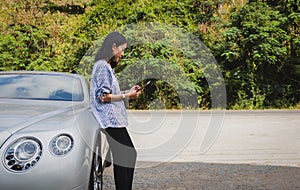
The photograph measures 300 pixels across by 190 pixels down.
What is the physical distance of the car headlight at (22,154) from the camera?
2.76m

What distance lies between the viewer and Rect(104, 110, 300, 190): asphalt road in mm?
4957

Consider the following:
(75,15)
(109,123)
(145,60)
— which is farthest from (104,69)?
(75,15)

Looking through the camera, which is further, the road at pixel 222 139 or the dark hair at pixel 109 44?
the road at pixel 222 139

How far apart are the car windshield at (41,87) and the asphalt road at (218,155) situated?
3.68 feet

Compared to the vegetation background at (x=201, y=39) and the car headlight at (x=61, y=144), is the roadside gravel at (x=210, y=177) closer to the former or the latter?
the car headlight at (x=61, y=144)

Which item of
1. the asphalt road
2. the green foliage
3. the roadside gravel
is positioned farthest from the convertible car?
the green foliage

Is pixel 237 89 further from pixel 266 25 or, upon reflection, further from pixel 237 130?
pixel 237 130

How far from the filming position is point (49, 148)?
287 cm

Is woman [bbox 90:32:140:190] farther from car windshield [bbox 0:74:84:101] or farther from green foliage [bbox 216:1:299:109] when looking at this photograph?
green foliage [bbox 216:1:299:109]

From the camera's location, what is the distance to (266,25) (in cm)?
1447

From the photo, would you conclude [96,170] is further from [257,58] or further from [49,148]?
[257,58]

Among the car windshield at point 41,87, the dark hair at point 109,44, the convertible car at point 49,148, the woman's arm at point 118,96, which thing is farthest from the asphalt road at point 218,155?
the dark hair at point 109,44

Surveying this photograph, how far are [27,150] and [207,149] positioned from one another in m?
4.93

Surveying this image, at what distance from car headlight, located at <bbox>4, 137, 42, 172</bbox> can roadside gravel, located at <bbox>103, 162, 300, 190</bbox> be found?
1875 millimetres
